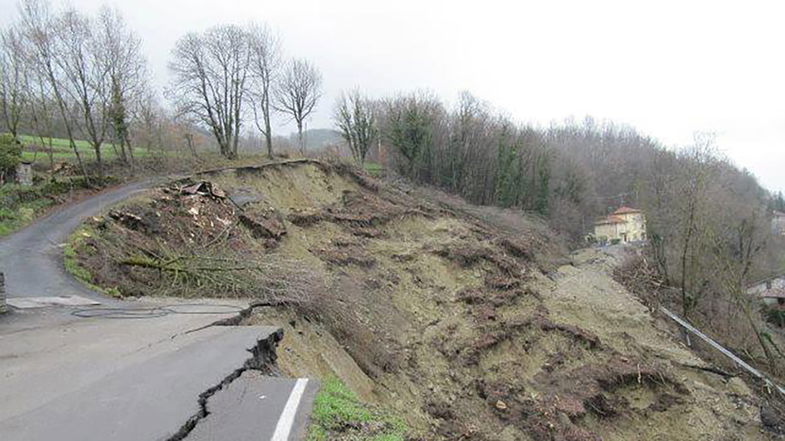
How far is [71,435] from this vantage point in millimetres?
4691

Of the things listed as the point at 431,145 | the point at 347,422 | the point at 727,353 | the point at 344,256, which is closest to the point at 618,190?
the point at 431,145

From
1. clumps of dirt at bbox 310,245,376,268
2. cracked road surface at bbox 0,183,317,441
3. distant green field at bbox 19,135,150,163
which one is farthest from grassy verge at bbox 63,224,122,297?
distant green field at bbox 19,135,150,163

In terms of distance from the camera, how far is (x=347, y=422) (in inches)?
200

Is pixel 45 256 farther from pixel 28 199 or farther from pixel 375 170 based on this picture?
pixel 375 170

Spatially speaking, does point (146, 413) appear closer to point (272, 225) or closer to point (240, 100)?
point (272, 225)

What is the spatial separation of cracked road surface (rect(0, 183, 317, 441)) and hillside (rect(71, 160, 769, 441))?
36.9 inches

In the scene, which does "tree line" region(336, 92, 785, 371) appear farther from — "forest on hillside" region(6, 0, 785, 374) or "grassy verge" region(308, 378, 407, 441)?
"grassy verge" region(308, 378, 407, 441)

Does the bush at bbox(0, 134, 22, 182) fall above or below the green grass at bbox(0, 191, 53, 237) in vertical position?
above

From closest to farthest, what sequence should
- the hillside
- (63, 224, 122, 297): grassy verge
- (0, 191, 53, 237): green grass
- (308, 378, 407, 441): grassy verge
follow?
(308, 378, 407, 441): grassy verge
(63, 224, 122, 297): grassy verge
the hillside
(0, 191, 53, 237): green grass

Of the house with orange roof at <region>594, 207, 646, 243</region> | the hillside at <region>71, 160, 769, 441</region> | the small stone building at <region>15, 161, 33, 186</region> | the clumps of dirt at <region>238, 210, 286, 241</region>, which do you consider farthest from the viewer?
the house with orange roof at <region>594, 207, 646, 243</region>

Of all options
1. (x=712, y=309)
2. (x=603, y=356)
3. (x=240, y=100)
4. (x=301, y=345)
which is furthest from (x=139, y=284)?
(x=712, y=309)

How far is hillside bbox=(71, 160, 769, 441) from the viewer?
1277 cm

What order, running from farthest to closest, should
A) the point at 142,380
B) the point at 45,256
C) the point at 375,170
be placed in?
the point at 375,170 < the point at 45,256 < the point at 142,380

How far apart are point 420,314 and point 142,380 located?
46.1 ft
